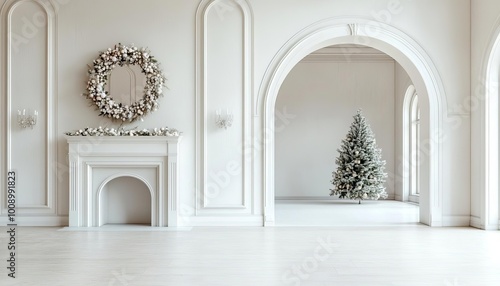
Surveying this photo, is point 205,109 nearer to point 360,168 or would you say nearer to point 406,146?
point 360,168

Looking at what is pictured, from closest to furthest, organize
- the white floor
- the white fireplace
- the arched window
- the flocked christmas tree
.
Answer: the white fireplace < the white floor < the flocked christmas tree < the arched window

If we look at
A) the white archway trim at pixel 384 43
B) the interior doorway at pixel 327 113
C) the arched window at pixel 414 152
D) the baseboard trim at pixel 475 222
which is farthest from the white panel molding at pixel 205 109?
the arched window at pixel 414 152

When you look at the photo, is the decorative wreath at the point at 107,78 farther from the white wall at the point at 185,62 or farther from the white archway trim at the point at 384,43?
the white archway trim at the point at 384,43

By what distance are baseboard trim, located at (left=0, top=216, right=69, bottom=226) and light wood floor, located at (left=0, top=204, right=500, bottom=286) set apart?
33cm

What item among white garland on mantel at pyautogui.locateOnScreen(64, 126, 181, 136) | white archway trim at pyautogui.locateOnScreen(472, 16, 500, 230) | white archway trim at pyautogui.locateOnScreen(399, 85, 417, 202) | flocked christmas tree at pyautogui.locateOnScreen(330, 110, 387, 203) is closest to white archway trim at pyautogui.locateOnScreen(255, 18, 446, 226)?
white archway trim at pyautogui.locateOnScreen(472, 16, 500, 230)

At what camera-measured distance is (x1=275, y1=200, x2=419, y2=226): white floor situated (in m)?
10.0

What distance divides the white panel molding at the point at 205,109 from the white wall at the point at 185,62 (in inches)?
1.0

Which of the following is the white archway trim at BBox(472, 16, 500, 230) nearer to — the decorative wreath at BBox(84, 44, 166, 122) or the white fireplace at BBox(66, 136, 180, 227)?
the white fireplace at BBox(66, 136, 180, 227)

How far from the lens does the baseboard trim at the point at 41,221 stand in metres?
9.41

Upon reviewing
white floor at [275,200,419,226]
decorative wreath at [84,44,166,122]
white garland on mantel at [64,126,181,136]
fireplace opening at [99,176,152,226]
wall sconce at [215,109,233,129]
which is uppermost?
decorative wreath at [84,44,166,122]

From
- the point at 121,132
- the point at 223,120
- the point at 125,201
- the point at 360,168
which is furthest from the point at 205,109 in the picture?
the point at 360,168

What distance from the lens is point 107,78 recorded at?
30.7 ft

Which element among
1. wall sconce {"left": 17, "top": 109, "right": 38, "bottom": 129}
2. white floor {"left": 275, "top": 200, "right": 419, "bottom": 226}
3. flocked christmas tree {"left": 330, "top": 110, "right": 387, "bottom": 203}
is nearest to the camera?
wall sconce {"left": 17, "top": 109, "right": 38, "bottom": 129}

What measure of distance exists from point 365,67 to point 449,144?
689 centimetres
